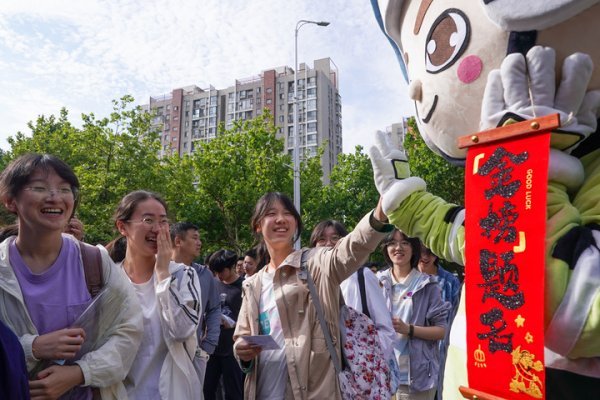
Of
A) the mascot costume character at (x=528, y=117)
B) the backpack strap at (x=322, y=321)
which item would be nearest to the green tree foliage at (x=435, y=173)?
the backpack strap at (x=322, y=321)

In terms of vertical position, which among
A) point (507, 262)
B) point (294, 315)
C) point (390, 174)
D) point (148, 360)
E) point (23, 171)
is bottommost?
point (148, 360)

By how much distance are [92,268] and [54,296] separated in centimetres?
23

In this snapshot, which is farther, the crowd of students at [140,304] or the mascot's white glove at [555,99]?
the crowd of students at [140,304]

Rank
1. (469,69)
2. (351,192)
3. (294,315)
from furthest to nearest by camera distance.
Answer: (351,192), (294,315), (469,69)

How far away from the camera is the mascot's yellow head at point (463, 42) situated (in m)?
1.60

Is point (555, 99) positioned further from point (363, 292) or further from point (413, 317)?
point (413, 317)

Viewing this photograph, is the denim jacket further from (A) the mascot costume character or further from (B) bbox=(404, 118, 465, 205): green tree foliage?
(B) bbox=(404, 118, 465, 205): green tree foliage

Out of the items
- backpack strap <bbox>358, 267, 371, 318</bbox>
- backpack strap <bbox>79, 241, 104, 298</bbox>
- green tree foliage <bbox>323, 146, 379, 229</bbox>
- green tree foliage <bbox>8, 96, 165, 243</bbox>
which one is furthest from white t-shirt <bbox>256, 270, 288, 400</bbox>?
green tree foliage <bbox>323, 146, 379, 229</bbox>

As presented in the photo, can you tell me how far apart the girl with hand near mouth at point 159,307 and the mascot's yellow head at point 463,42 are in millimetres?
1707

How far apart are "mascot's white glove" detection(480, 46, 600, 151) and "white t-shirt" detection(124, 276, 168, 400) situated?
216 cm

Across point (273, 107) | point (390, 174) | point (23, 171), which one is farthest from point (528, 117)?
point (273, 107)

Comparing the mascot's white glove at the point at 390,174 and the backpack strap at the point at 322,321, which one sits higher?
the mascot's white glove at the point at 390,174

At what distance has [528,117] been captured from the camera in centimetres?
153

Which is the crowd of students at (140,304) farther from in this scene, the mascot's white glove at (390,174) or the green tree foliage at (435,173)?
the green tree foliage at (435,173)
